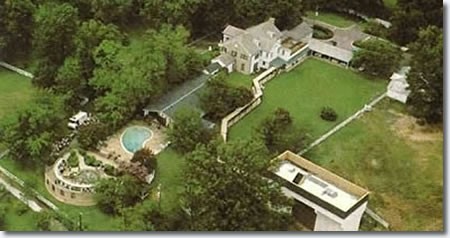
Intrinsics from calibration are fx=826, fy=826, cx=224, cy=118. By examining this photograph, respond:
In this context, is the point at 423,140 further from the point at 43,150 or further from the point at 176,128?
the point at 43,150

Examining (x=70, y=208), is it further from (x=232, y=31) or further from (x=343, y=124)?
(x=232, y=31)

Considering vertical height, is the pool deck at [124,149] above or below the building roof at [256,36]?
below

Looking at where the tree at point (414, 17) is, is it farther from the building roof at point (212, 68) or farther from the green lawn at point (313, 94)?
the building roof at point (212, 68)

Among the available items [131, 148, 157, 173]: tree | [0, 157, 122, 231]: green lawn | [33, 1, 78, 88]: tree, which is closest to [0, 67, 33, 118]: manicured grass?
[33, 1, 78, 88]: tree

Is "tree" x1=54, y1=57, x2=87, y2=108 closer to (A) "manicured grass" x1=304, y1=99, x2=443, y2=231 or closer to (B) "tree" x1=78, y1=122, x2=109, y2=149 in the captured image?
(B) "tree" x1=78, y1=122, x2=109, y2=149

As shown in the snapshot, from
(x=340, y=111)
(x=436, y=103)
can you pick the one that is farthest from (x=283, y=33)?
(x=436, y=103)

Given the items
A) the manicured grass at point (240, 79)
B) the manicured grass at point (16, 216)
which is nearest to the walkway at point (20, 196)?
the manicured grass at point (16, 216)

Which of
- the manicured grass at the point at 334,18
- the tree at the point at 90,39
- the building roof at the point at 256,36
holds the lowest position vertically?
the manicured grass at the point at 334,18
